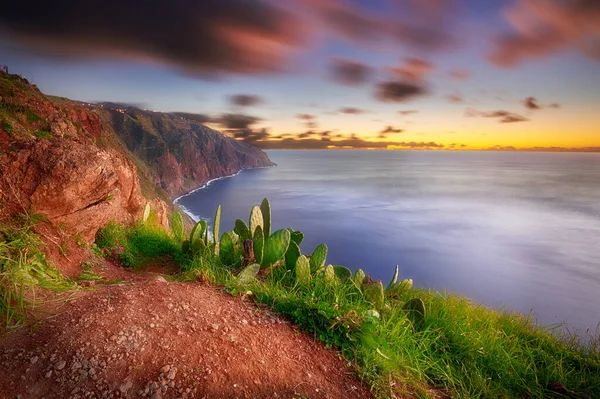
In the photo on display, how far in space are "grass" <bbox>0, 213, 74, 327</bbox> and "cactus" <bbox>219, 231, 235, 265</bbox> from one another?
6.53 feet

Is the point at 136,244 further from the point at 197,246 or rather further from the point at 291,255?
the point at 291,255

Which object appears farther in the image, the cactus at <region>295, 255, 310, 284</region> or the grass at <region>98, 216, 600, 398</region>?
the cactus at <region>295, 255, 310, 284</region>

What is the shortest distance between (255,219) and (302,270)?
1423 millimetres

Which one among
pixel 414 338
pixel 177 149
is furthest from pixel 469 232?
pixel 177 149

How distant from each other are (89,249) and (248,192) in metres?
80.7

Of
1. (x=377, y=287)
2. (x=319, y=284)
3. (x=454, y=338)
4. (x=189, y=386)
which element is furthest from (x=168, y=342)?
(x=454, y=338)

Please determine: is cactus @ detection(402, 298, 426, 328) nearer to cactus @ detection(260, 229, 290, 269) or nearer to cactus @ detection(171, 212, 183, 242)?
cactus @ detection(260, 229, 290, 269)

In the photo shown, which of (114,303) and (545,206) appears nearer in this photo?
(114,303)

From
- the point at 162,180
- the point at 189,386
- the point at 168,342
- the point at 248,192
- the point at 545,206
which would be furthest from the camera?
the point at 248,192

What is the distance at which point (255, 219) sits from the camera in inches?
195

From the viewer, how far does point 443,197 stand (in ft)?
255

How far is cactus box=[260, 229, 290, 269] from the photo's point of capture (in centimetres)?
419

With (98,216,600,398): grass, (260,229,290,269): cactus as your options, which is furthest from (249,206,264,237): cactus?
(98,216,600,398): grass

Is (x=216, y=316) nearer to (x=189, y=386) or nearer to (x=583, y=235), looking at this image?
(x=189, y=386)
